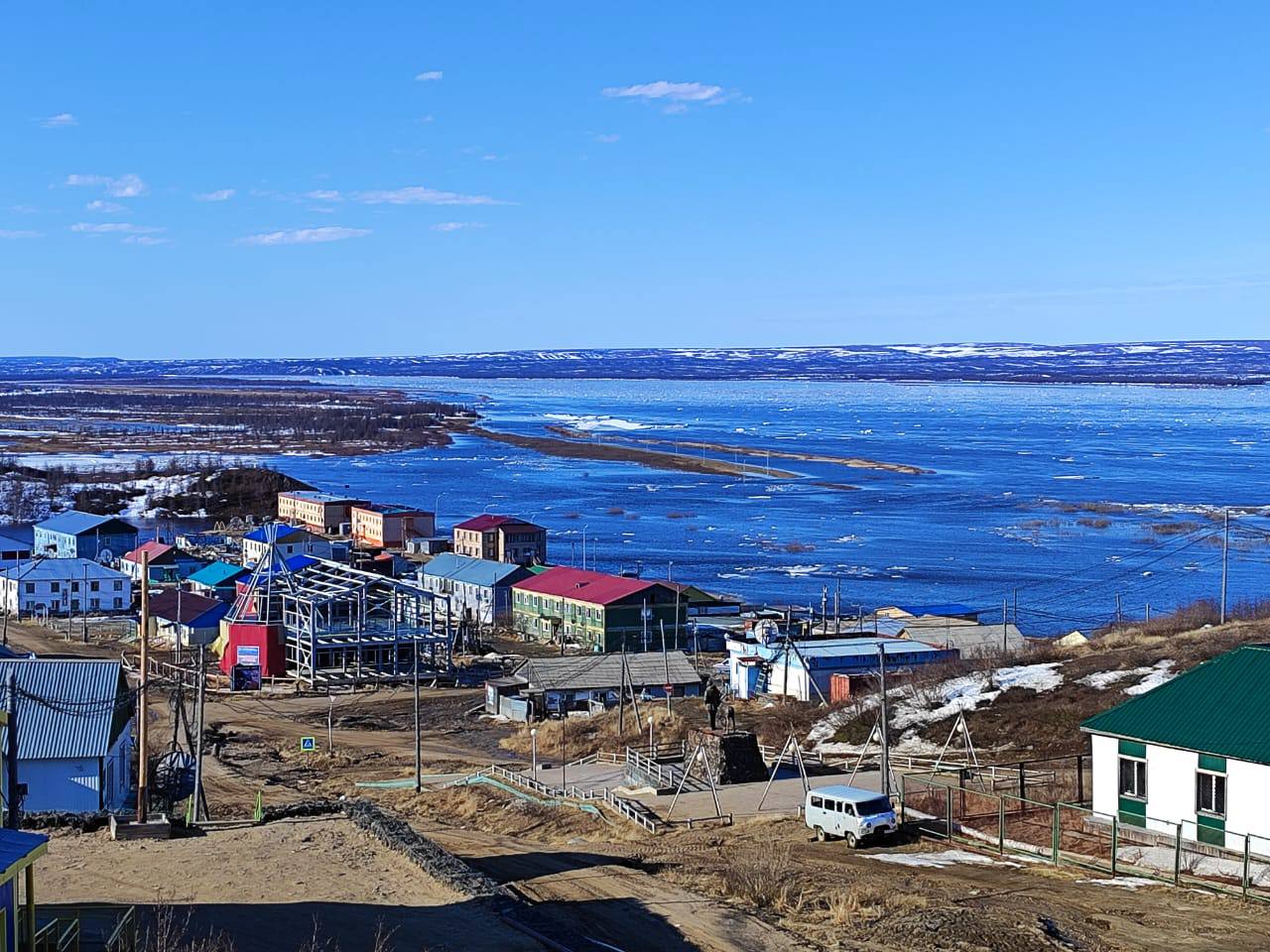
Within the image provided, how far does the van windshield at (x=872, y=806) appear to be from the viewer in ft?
46.7

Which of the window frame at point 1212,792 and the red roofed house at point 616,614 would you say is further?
the red roofed house at point 616,614

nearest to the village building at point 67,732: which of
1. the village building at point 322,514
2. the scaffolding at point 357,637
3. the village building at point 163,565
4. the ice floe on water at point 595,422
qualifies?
the scaffolding at point 357,637

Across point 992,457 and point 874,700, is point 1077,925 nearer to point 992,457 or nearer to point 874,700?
point 874,700

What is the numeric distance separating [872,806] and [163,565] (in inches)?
1392

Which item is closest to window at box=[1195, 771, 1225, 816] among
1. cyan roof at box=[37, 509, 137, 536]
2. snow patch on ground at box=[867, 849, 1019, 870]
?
snow patch on ground at box=[867, 849, 1019, 870]

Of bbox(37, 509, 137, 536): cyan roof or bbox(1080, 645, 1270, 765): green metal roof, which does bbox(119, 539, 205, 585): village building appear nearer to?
bbox(37, 509, 137, 536): cyan roof

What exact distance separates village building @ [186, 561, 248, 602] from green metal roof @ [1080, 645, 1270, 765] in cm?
3112

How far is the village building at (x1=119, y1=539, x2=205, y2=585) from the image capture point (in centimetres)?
4491

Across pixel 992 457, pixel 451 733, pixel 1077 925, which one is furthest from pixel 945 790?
pixel 992 457

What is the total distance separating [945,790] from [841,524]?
4222 cm

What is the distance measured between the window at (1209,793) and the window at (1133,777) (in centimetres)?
58

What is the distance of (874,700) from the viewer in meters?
23.3

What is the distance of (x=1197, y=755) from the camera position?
13000 mm

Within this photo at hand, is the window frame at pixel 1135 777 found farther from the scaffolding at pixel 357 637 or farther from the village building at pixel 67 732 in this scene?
the scaffolding at pixel 357 637
